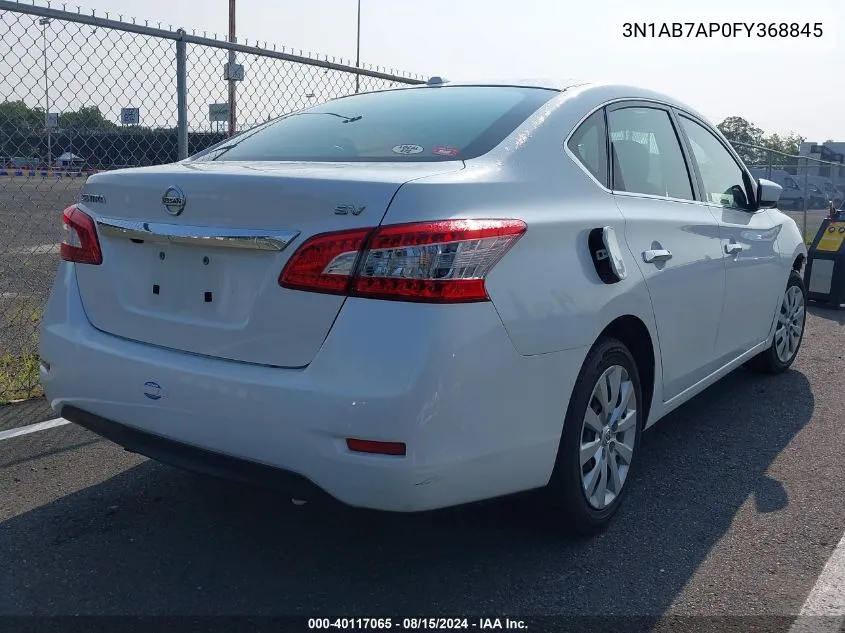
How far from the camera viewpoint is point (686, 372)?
12.7 feet

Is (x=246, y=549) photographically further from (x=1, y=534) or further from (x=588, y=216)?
(x=588, y=216)

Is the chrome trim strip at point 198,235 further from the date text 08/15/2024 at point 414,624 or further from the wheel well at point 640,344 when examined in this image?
the wheel well at point 640,344

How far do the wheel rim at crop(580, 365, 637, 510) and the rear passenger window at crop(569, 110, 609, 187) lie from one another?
760 millimetres

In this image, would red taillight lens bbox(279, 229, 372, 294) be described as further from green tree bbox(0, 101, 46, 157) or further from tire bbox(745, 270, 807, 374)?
tire bbox(745, 270, 807, 374)

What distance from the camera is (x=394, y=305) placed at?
2.37 metres

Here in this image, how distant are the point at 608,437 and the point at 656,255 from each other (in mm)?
748

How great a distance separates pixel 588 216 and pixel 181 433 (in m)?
1.55

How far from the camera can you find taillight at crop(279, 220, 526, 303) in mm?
2379

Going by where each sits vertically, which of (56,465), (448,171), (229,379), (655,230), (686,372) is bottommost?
(56,465)

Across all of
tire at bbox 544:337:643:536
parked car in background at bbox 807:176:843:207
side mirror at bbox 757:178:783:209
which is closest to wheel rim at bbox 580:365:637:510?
tire at bbox 544:337:643:536

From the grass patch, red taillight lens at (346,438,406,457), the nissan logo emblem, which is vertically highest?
the nissan logo emblem

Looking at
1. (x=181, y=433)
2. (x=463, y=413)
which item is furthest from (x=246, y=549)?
(x=463, y=413)

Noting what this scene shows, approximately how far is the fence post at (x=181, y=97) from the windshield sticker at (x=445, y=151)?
2.77 m

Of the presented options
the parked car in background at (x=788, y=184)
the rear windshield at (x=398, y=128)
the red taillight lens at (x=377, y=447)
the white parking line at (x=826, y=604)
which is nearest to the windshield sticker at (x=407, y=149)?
the rear windshield at (x=398, y=128)
